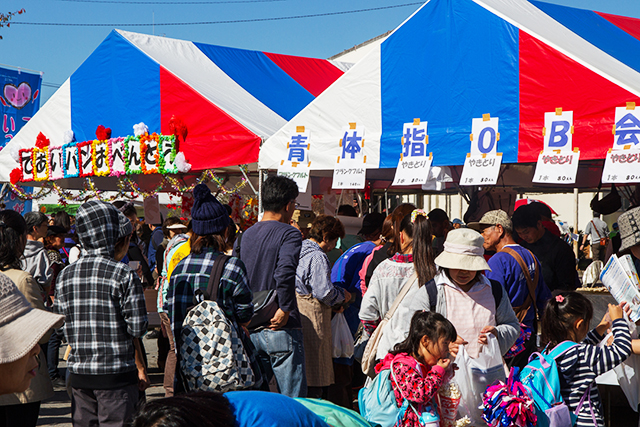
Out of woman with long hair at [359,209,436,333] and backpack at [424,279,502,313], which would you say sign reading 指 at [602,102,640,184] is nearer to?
woman with long hair at [359,209,436,333]

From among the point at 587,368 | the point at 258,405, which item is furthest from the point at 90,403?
the point at 587,368

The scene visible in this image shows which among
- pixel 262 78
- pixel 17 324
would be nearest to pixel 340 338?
pixel 17 324

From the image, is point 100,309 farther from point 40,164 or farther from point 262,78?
point 40,164

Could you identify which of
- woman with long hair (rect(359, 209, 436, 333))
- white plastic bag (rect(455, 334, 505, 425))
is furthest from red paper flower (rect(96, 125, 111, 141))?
white plastic bag (rect(455, 334, 505, 425))

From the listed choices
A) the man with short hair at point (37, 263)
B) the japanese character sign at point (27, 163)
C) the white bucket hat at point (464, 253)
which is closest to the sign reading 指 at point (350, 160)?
the white bucket hat at point (464, 253)

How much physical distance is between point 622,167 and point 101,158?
6.91 m

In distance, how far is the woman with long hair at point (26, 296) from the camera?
3705 mm

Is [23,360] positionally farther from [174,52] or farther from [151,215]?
[151,215]

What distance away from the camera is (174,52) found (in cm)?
910

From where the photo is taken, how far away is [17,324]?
65.4 inches

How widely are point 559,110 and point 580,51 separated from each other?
0.69m

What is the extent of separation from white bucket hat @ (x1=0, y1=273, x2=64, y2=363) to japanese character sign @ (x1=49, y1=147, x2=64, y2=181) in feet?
27.4

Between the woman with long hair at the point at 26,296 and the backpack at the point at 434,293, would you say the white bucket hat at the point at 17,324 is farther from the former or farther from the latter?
the backpack at the point at 434,293

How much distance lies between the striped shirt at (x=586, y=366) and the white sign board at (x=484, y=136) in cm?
253
